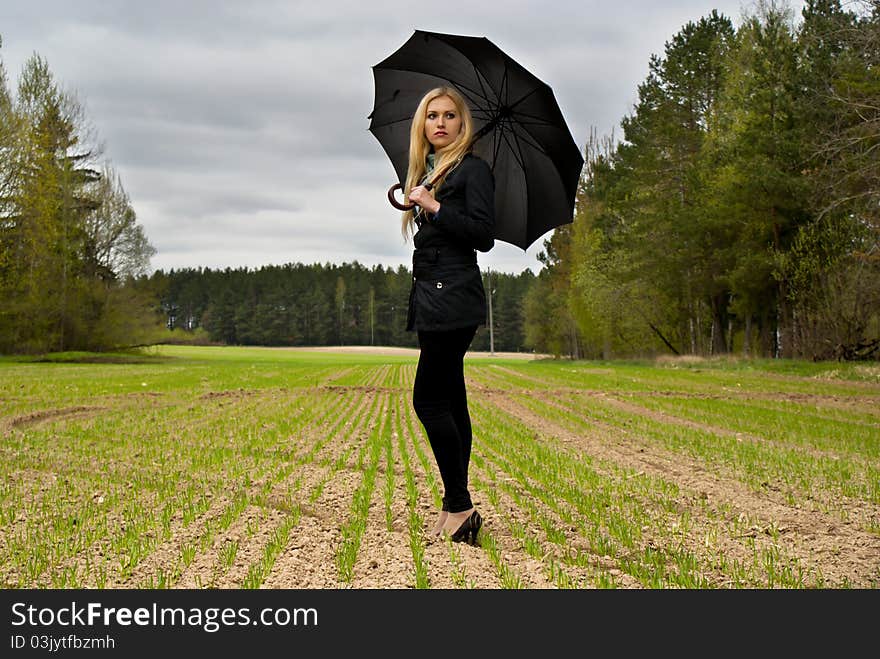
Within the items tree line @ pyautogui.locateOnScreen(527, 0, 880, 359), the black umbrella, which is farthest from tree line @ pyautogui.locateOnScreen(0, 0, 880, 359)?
the black umbrella

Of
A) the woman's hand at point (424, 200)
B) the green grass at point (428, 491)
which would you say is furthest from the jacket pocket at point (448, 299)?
the green grass at point (428, 491)

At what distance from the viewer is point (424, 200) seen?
3453 mm

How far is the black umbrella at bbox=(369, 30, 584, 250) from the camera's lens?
13.5 ft

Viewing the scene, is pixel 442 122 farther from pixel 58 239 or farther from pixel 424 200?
pixel 58 239

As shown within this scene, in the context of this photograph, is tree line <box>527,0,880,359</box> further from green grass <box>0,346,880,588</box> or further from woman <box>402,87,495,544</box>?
woman <box>402,87,495,544</box>

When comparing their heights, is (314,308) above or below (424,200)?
above

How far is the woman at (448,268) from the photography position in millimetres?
3541

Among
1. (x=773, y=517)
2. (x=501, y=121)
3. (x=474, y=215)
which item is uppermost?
(x=501, y=121)

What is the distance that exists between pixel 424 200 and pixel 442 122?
0.53 m

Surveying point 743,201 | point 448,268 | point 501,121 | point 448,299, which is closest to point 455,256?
point 448,268

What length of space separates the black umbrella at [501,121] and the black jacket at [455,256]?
0.41 metres

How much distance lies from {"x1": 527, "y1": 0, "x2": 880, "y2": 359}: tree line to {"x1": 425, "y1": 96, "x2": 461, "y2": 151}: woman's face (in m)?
14.0

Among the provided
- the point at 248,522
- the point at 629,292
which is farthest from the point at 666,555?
the point at 629,292

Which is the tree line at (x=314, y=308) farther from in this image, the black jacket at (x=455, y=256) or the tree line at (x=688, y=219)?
the black jacket at (x=455, y=256)
